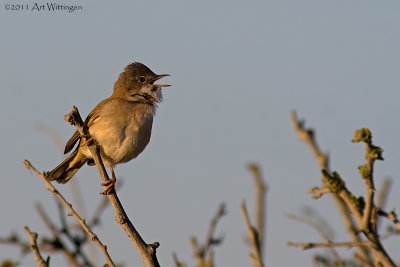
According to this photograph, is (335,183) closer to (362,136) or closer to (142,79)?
(362,136)

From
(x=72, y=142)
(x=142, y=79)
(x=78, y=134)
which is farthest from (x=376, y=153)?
(x=142, y=79)

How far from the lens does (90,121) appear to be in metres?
6.32

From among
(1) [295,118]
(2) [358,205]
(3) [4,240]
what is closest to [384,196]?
(1) [295,118]

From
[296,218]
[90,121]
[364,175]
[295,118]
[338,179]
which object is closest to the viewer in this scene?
[364,175]

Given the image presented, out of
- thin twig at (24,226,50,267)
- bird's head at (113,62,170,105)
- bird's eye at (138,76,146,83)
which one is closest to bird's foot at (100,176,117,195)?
thin twig at (24,226,50,267)

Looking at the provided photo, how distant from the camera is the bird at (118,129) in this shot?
20.0 feet

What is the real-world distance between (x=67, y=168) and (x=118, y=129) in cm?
100

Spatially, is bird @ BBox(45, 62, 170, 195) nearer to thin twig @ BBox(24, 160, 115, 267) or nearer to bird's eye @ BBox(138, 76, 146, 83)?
bird's eye @ BBox(138, 76, 146, 83)

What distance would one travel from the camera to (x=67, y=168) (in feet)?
21.8

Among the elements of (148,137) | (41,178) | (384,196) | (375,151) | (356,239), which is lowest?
(356,239)

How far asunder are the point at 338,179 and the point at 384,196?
124cm

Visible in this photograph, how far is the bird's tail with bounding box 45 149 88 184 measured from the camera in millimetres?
6566

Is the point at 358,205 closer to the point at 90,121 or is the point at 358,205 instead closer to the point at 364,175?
the point at 364,175

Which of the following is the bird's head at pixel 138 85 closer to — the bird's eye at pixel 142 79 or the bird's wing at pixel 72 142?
the bird's eye at pixel 142 79
